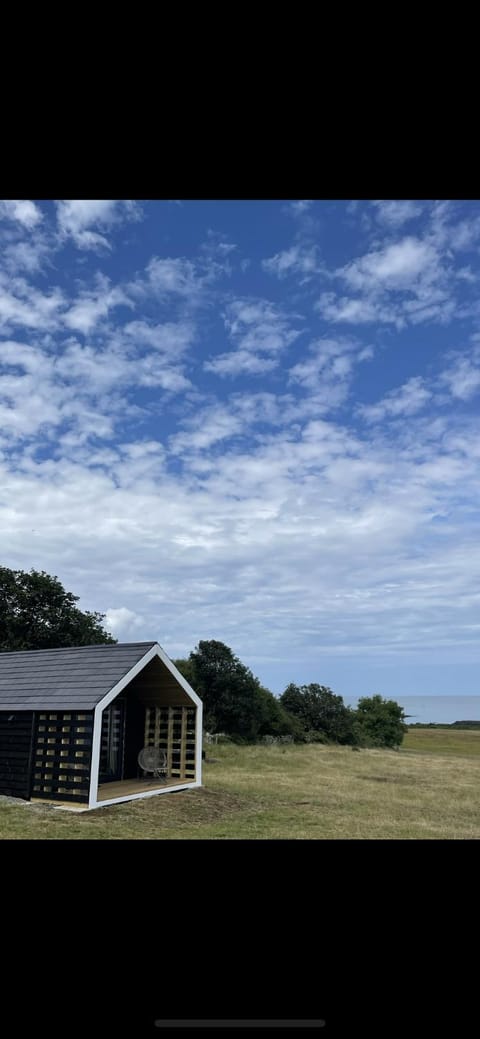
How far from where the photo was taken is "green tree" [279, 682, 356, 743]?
18359 millimetres

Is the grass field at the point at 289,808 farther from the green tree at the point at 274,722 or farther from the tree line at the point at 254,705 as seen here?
the green tree at the point at 274,722

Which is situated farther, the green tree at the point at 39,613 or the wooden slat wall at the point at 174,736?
the green tree at the point at 39,613

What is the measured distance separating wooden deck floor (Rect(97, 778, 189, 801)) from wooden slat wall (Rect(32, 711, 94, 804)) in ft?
1.34

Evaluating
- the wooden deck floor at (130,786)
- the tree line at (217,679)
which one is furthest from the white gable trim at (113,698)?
Result: the tree line at (217,679)

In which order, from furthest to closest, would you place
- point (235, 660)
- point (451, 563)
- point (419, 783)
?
point (451, 563), point (235, 660), point (419, 783)

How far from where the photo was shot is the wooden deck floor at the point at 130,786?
7.68 metres

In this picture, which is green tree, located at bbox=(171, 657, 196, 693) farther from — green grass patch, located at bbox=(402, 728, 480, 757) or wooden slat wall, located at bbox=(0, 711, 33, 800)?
green grass patch, located at bbox=(402, 728, 480, 757)

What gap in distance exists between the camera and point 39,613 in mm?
19047

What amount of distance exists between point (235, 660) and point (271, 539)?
20.1 ft

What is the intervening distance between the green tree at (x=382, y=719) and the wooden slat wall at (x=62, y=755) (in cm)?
1595
